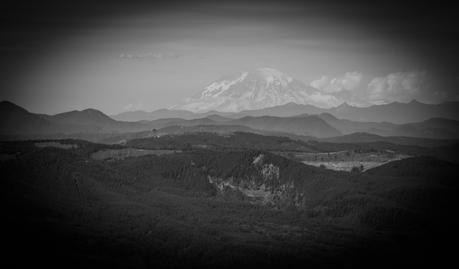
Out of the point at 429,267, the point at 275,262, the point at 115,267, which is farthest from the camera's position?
the point at 429,267

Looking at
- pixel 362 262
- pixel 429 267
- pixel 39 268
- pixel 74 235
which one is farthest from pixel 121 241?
pixel 429 267

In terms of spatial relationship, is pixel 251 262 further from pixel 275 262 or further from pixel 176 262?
pixel 176 262

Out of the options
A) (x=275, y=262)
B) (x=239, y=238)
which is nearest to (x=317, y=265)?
(x=275, y=262)

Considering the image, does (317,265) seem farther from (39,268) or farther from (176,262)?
(39,268)

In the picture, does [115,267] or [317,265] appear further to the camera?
[317,265]

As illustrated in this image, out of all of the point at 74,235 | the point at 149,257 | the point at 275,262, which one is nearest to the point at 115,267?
the point at 149,257

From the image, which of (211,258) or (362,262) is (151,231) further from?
(362,262)

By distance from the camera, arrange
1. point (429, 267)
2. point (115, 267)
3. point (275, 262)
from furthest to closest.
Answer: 1. point (429, 267)
2. point (275, 262)
3. point (115, 267)

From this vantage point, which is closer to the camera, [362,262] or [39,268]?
[39,268]
